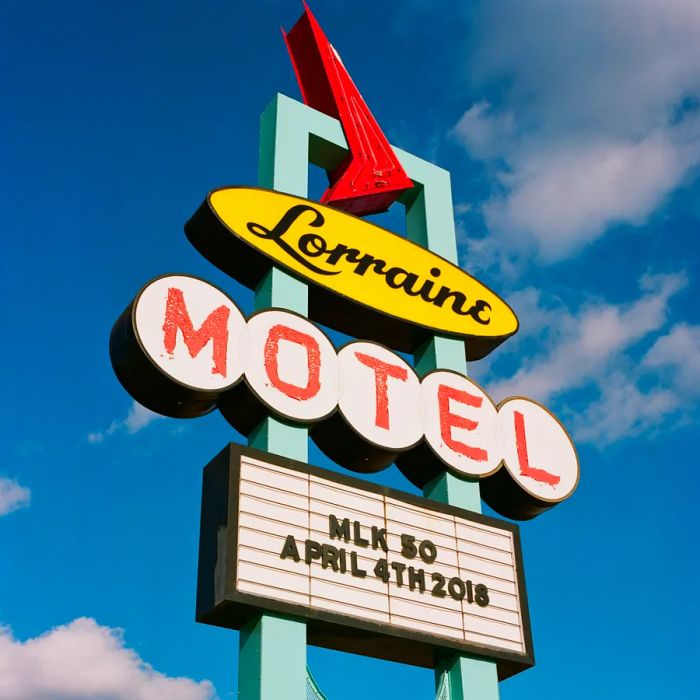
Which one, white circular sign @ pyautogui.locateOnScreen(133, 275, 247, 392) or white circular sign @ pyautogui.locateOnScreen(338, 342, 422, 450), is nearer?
white circular sign @ pyautogui.locateOnScreen(133, 275, 247, 392)

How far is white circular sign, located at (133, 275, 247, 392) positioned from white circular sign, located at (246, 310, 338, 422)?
0.21 m

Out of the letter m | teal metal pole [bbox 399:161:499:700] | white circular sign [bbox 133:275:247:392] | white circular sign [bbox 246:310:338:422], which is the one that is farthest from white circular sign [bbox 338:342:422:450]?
the letter m

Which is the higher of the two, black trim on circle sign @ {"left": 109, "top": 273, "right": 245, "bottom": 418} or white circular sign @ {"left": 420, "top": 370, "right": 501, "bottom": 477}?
white circular sign @ {"left": 420, "top": 370, "right": 501, "bottom": 477}

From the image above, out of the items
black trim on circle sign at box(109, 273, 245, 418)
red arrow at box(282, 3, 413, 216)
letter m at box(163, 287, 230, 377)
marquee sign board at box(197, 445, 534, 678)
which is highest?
red arrow at box(282, 3, 413, 216)

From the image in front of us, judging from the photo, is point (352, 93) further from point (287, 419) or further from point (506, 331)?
point (287, 419)

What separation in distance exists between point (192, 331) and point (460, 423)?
3.79m

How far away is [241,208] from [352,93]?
149 inches

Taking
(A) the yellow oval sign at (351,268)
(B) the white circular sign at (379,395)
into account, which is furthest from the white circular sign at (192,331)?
(B) the white circular sign at (379,395)

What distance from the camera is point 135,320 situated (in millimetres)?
10695

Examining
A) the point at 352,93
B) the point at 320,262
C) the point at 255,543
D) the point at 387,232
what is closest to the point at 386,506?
the point at 255,543

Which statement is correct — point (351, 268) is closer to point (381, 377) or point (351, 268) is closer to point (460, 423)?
point (381, 377)

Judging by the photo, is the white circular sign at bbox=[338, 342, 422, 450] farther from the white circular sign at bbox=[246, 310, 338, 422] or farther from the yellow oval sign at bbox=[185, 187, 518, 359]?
the yellow oval sign at bbox=[185, 187, 518, 359]

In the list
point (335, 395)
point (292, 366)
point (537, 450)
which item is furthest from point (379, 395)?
point (537, 450)

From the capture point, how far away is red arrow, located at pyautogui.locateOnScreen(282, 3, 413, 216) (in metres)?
14.3
